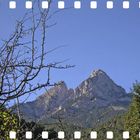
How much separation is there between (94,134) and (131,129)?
39.5 m

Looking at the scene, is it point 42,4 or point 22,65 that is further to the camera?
point 42,4

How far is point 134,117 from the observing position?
4844cm

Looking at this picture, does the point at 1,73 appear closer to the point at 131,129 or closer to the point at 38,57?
the point at 38,57

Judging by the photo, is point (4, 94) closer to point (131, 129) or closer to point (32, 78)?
point (32, 78)

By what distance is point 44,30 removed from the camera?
4.75 metres

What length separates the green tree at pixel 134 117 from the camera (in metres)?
46.7

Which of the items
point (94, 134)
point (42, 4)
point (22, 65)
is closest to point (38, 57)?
point (22, 65)

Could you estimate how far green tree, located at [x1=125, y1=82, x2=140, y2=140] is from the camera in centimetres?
4669

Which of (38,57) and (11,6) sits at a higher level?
(11,6)

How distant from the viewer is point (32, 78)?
4488 mm

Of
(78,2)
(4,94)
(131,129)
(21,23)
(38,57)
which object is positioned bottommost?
(131,129)

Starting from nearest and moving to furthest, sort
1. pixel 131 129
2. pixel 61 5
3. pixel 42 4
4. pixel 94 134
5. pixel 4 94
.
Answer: pixel 4 94 → pixel 42 4 → pixel 61 5 → pixel 94 134 → pixel 131 129

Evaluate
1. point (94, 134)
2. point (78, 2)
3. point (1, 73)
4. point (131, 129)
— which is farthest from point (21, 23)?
point (131, 129)

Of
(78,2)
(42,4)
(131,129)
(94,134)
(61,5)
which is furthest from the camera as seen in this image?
(131,129)
